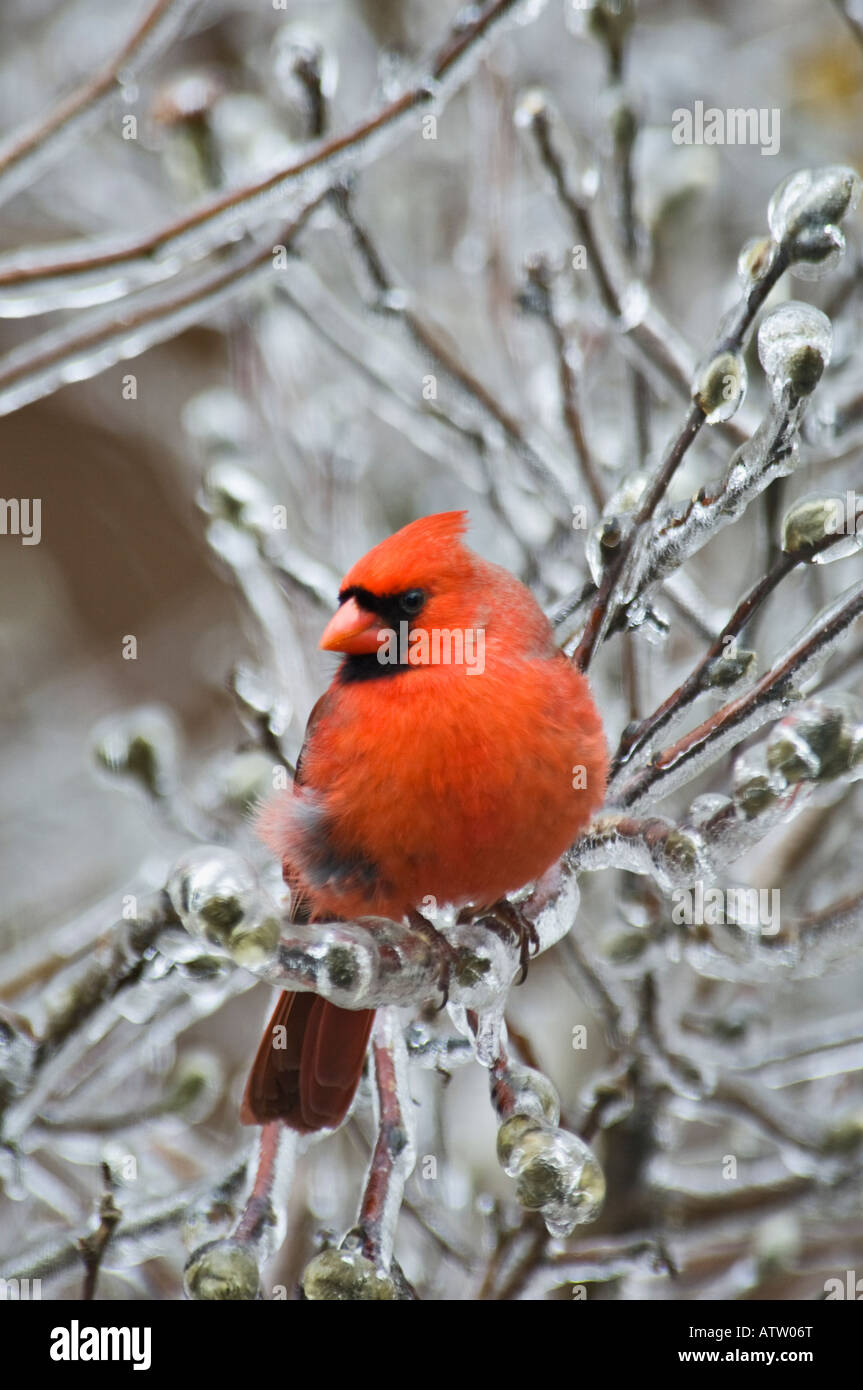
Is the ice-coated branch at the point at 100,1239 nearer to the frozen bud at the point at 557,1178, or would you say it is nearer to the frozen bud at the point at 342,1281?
the frozen bud at the point at 342,1281

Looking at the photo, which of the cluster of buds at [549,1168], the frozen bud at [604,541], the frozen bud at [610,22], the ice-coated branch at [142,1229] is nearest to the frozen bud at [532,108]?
the frozen bud at [610,22]

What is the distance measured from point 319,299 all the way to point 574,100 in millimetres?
1828

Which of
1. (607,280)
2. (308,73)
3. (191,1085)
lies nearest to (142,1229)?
(191,1085)

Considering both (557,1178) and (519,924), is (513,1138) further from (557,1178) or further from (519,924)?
(519,924)

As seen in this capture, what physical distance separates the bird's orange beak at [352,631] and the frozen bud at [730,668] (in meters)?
0.57

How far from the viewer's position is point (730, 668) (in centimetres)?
140

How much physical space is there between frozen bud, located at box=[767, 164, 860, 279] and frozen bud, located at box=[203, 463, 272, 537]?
1.07 meters

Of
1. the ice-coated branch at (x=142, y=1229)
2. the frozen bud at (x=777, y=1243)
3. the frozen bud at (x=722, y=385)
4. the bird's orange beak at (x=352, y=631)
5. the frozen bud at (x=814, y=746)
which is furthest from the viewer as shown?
the frozen bud at (x=777, y=1243)

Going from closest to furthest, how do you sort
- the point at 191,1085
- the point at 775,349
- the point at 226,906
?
the point at 226,906 → the point at 775,349 → the point at 191,1085

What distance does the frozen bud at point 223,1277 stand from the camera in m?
1.41

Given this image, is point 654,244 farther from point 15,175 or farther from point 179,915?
point 179,915

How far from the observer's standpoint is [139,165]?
362cm

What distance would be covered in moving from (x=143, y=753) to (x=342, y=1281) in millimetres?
708
